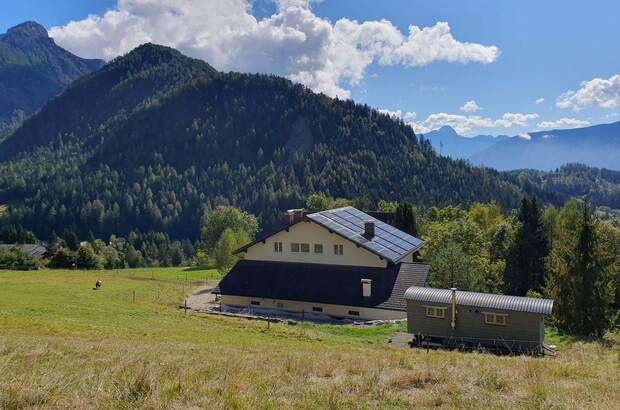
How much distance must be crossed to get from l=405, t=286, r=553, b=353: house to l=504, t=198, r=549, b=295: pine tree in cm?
2751

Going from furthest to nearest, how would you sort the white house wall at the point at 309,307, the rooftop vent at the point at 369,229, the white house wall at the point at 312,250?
the rooftop vent at the point at 369,229, the white house wall at the point at 312,250, the white house wall at the point at 309,307

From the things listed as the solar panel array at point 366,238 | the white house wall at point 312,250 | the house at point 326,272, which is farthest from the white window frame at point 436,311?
the white house wall at point 312,250

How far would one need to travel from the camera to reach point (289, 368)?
1170cm

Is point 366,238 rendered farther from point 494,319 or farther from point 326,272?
point 494,319

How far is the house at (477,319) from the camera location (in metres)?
26.4

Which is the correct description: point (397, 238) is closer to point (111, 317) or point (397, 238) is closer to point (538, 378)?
point (111, 317)

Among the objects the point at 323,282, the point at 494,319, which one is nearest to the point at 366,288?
the point at 323,282

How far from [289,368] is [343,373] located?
1402 millimetres

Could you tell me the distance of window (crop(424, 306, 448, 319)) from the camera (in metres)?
28.7

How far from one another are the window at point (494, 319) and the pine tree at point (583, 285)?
295 inches

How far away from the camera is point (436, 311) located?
1133 inches

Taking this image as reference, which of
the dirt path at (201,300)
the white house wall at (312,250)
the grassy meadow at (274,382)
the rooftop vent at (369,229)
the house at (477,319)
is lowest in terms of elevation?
the dirt path at (201,300)

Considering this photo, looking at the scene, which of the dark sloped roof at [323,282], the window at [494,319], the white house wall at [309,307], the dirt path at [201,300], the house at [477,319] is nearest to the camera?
the house at [477,319]

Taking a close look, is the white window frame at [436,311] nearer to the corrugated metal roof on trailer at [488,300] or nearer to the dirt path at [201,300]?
the corrugated metal roof on trailer at [488,300]
